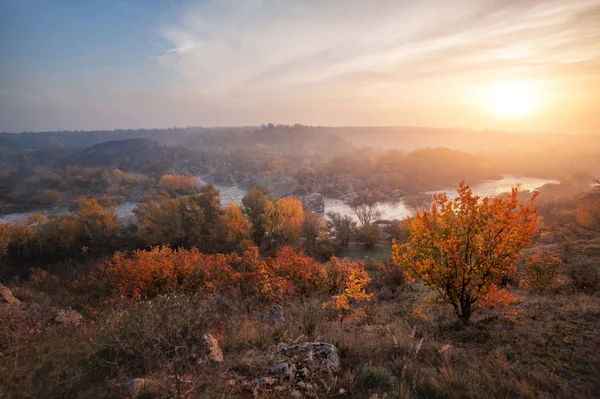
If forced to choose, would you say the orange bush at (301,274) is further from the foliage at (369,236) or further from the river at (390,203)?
the river at (390,203)

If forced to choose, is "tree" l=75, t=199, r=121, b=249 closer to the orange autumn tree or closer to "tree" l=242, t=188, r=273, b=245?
"tree" l=242, t=188, r=273, b=245

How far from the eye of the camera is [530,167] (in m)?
131

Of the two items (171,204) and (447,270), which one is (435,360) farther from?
(171,204)

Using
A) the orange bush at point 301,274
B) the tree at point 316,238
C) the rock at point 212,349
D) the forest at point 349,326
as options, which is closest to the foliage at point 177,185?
the tree at point 316,238

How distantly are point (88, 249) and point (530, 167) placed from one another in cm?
16719

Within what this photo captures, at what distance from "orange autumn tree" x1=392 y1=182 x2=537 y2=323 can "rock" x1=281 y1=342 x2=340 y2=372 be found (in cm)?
422

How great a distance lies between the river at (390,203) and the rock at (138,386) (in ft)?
215

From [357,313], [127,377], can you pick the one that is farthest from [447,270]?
[127,377]

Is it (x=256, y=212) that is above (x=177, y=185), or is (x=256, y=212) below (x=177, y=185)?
above

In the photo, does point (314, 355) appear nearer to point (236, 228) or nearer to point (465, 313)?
point (465, 313)

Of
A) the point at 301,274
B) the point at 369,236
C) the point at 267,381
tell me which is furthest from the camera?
the point at 369,236

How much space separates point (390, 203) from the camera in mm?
96312

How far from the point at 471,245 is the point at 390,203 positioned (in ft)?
298

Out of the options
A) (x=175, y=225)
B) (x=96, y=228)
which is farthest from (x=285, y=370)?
(x=96, y=228)
